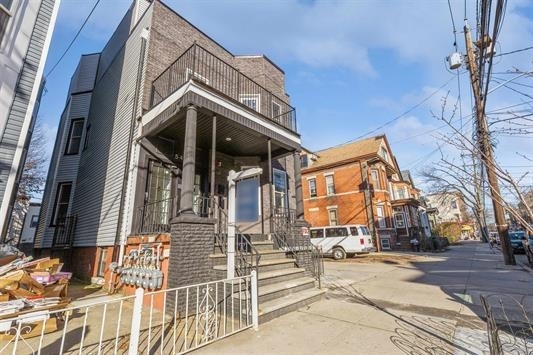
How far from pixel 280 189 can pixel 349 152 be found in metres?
14.7

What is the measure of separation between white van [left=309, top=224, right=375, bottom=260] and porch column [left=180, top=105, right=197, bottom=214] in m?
10.2

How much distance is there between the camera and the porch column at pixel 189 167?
18.0 feet

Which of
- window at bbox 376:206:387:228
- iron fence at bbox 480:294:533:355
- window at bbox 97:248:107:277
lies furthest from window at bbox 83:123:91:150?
window at bbox 376:206:387:228

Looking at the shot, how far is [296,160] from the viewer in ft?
30.8

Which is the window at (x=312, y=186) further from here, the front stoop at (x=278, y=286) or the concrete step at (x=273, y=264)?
the concrete step at (x=273, y=264)

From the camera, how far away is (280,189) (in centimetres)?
1132

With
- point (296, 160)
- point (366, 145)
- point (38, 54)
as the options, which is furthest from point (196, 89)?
point (366, 145)

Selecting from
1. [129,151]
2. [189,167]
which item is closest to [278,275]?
[189,167]

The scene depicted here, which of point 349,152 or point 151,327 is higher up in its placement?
point 349,152

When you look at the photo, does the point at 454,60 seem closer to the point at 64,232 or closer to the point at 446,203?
the point at 446,203

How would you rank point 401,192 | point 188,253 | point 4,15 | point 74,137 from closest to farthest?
point 188,253 < point 4,15 < point 74,137 < point 401,192

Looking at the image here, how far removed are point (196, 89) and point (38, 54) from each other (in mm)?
3691

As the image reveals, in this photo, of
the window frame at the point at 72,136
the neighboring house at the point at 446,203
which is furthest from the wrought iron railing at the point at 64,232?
the neighboring house at the point at 446,203

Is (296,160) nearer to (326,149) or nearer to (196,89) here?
(196,89)
